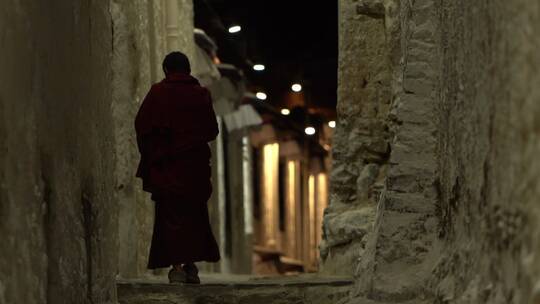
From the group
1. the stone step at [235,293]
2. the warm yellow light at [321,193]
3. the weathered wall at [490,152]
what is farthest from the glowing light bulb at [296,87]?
the weathered wall at [490,152]

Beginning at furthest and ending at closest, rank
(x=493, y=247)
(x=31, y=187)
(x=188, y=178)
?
(x=188, y=178) < (x=31, y=187) < (x=493, y=247)

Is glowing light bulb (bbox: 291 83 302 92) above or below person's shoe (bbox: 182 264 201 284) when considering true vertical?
above

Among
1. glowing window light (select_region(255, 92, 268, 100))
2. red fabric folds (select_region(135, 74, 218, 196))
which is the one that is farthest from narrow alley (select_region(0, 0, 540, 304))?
glowing window light (select_region(255, 92, 268, 100))

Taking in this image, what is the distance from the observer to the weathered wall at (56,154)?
4.69 m

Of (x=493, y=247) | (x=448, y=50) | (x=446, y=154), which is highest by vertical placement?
(x=448, y=50)

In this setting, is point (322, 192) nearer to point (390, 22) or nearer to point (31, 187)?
point (390, 22)

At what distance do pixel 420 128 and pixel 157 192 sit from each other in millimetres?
3182

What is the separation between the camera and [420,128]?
5910mm

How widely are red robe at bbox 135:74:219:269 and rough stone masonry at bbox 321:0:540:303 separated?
248 cm

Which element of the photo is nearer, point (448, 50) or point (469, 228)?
point (469, 228)

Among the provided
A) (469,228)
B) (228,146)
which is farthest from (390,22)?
(228,146)

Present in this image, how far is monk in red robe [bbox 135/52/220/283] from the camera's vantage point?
8.79 m

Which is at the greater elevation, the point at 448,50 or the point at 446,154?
the point at 448,50

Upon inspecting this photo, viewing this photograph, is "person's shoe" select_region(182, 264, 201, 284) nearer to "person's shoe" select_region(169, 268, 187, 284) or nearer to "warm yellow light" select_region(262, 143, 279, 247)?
"person's shoe" select_region(169, 268, 187, 284)
